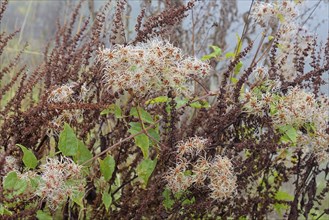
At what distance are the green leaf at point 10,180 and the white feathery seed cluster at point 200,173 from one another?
370mm

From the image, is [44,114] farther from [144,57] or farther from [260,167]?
[260,167]

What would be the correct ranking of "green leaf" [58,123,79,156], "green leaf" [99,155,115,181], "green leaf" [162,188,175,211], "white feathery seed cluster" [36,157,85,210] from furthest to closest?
"green leaf" [162,188,175,211]
"green leaf" [99,155,115,181]
"green leaf" [58,123,79,156]
"white feathery seed cluster" [36,157,85,210]

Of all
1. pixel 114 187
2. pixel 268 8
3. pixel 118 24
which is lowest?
pixel 114 187

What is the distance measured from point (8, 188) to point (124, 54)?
1.23ft

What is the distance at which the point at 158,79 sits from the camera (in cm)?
130

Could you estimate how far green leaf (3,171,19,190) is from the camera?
1197mm

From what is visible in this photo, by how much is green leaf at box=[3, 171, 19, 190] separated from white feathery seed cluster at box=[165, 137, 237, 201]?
370 mm

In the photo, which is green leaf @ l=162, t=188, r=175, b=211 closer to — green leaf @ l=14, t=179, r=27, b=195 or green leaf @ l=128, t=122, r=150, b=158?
green leaf @ l=128, t=122, r=150, b=158

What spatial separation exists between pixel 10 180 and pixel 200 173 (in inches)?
17.3

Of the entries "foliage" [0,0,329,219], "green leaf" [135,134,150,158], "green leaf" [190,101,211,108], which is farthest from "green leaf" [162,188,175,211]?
"green leaf" [190,101,211,108]

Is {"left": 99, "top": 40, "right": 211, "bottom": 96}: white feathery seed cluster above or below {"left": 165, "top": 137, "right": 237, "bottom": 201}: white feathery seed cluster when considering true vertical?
above

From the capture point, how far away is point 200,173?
54.4 inches

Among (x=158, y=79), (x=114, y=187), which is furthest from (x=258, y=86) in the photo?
(x=114, y=187)

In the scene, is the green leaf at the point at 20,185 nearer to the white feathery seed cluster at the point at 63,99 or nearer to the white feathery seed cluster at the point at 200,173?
the white feathery seed cluster at the point at 63,99
